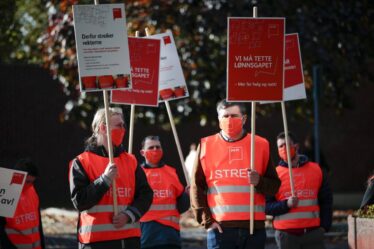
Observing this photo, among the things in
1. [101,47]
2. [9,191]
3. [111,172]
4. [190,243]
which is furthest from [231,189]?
[190,243]

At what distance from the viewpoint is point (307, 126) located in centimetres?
2805

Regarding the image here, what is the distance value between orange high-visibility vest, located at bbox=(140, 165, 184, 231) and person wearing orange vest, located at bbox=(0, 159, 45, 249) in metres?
1.15

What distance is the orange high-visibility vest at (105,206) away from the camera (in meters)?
7.61

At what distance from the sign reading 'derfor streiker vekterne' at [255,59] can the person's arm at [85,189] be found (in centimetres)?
197

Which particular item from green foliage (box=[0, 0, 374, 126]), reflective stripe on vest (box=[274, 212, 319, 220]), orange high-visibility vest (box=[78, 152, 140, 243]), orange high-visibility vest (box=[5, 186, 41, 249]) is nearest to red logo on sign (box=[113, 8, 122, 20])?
orange high-visibility vest (box=[78, 152, 140, 243])

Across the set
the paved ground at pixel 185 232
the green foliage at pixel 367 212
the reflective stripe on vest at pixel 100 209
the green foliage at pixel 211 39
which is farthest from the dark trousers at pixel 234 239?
the green foliage at pixel 211 39

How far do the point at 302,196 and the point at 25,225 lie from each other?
283cm

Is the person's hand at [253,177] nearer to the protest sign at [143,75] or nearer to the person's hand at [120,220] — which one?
the person's hand at [120,220]

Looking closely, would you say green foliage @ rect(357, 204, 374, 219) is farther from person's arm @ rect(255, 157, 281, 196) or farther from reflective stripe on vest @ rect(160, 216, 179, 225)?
reflective stripe on vest @ rect(160, 216, 179, 225)

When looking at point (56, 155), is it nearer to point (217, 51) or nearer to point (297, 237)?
point (217, 51)

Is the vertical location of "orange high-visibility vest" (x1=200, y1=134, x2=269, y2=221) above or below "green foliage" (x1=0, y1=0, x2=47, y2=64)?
below

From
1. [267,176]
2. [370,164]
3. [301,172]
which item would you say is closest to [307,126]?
[370,164]

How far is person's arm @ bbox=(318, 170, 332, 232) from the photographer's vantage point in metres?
10.2

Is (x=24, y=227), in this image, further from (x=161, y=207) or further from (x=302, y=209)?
(x=302, y=209)
